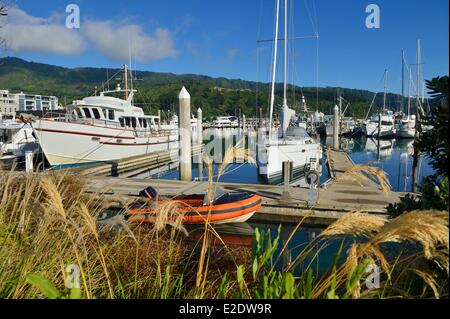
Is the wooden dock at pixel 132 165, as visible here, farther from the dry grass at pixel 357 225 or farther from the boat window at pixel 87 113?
the dry grass at pixel 357 225

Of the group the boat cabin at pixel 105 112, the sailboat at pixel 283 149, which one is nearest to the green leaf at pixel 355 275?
the sailboat at pixel 283 149

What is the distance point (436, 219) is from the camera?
1689mm

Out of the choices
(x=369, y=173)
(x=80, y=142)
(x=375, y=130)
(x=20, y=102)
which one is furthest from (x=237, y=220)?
(x=20, y=102)

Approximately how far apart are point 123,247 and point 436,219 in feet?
10.4

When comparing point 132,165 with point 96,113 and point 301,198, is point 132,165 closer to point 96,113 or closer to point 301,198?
point 96,113

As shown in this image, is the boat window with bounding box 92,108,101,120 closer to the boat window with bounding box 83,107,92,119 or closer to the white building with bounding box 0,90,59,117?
the boat window with bounding box 83,107,92,119

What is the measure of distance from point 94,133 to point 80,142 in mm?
1007

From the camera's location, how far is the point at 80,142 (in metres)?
20.5

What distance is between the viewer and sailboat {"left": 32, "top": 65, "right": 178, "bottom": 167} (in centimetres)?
1991

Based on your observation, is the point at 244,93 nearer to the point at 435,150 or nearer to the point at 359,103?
the point at 359,103

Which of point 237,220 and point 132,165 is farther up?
point 132,165

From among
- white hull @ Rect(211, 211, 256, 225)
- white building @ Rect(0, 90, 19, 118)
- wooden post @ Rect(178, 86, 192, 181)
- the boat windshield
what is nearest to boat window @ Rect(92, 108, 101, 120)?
wooden post @ Rect(178, 86, 192, 181)

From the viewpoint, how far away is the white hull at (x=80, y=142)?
19.8m
